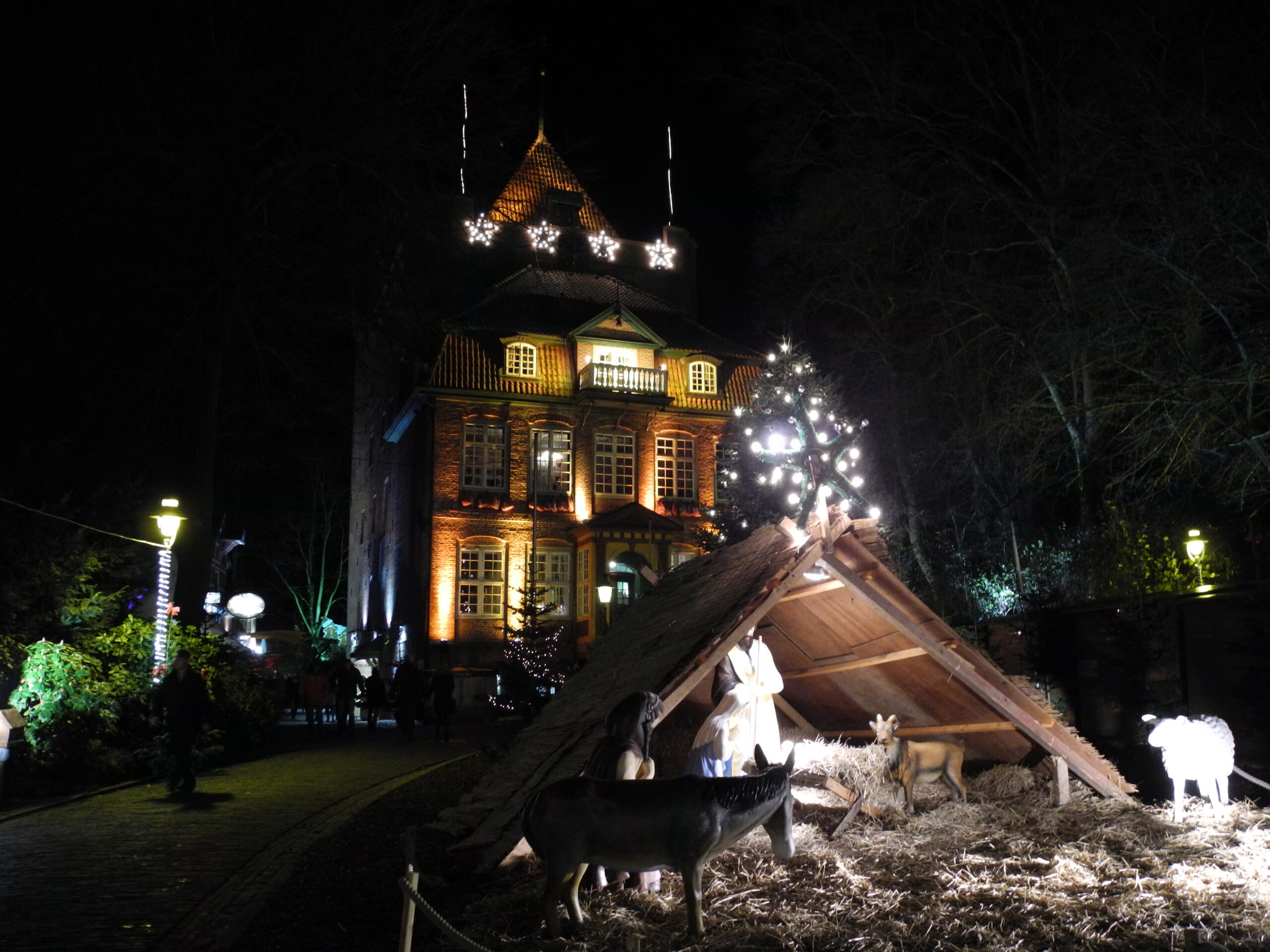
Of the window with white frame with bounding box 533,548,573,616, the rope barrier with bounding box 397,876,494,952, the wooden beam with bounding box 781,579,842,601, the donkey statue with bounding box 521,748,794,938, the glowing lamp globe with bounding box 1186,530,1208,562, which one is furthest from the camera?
the window with white frame with bounding box 533,548,573,616

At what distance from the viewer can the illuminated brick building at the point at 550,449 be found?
119ft

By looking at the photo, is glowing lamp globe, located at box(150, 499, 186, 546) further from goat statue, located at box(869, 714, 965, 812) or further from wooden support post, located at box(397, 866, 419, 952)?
wooden support post, located at box(397, 866, 419, 952)

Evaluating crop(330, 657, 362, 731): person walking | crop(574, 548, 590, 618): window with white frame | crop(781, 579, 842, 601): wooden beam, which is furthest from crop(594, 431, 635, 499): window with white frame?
crop(781, 579, 842, 601): wooden beam

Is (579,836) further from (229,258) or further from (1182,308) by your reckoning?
(229,258)

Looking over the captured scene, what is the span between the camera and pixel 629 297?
138 feet

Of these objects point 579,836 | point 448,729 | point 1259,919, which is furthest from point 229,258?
point 1259,919

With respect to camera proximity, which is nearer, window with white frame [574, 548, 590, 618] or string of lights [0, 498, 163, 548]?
string of lights [0, 498, 163, 548]

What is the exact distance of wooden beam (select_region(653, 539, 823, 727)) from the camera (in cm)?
665

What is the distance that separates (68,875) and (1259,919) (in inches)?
310

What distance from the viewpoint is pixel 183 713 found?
12.4 m

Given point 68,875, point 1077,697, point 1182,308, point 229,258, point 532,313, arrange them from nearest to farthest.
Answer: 1. point 68,875
2. point 1182,308
3. point 1077,697
4. point 229,258
5. point 532,313

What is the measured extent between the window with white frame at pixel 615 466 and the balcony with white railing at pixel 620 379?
1812mm

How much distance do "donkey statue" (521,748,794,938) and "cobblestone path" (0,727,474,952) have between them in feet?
7.29

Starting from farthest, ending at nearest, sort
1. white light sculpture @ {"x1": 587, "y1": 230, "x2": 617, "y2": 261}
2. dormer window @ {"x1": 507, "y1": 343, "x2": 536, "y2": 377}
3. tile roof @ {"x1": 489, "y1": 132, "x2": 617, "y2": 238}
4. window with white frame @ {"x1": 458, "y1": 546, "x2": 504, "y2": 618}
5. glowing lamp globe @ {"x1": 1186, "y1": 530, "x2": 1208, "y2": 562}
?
tile roof @ {"x1": 489, "y1": 132, "x2": 617, "y2": 238}
white light sculpture @ {"x1": 587, "y1": 230, "x2": 617, "y2": 261}
dormer window @ {"x1": 507, "y1": 343, "x2": 536, "y2": 377}
window with white frame @ {"x1": 458, "y1": 546, "x2": 504, "y2": 618}
glowing lamp globe @ {"x1": 1186, "y1": 530, "x2": 1208, "y2": 562}
